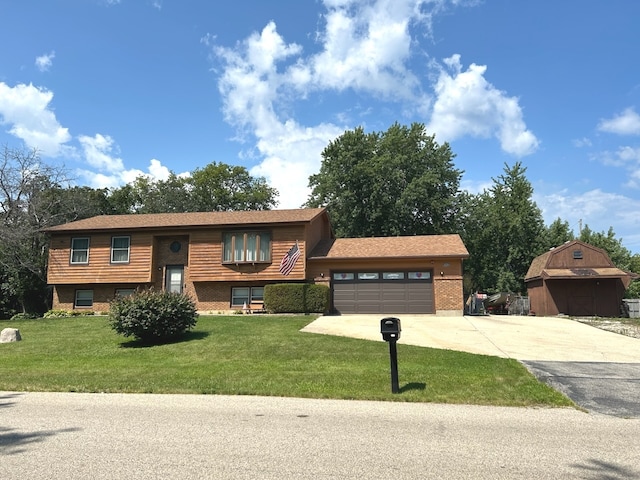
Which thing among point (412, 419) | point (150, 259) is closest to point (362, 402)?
point (412, 419)

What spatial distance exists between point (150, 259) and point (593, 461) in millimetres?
22432

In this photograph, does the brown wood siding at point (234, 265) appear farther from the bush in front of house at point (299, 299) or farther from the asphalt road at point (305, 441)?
the asphalt road at point (305, 441)

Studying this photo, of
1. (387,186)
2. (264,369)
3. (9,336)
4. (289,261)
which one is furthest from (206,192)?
(264,369)

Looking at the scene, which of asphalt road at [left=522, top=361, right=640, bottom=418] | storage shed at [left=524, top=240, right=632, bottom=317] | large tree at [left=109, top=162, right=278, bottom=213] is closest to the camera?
asphalt road at [left=522, top=361, right=640, bottom=418]

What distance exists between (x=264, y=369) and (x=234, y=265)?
13.5 meters

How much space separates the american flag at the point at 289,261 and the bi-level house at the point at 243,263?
0.15 ft

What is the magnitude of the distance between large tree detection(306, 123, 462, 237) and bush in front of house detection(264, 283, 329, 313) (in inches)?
702

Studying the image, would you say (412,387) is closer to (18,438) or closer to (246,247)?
(18,438)

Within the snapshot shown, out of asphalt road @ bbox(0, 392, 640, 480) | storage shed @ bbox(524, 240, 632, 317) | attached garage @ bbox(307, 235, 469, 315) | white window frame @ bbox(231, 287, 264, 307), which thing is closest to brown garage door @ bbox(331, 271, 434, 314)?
attached garage @ bbox(307, 235, 469, 315)

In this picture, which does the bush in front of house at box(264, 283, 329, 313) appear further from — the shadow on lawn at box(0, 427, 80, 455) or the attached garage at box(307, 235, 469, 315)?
the shadow on lawn at box(0, 427, 80, 455)

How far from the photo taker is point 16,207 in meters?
29.2

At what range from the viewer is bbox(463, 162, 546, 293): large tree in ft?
129

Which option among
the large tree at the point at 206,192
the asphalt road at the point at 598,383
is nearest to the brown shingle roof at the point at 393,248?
the asphalt road at the point at 598,383

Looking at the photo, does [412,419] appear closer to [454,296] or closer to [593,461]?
[593,461]
